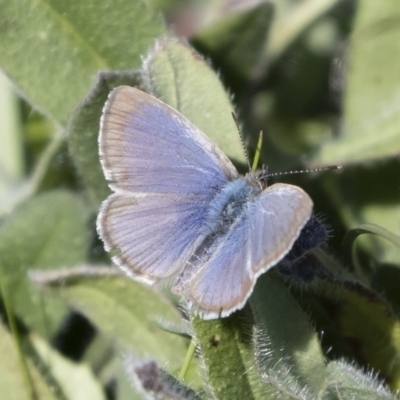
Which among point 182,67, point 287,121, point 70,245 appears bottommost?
point 287,121

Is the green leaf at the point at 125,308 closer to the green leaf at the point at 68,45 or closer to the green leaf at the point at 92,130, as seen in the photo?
the green leaf at the point at 92,130

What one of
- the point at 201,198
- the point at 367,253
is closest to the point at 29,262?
the point at 201,198

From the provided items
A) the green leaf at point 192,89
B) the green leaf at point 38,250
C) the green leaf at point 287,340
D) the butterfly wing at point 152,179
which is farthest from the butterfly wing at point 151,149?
the green leaf at point 38,250

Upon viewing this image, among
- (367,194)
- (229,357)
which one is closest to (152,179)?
(229,357)

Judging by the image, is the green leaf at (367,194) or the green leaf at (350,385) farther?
the green leaf at (367,194)

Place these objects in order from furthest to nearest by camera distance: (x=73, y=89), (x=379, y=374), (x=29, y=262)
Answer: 1. (x=29, y=262)
2. (x=73, y=89)
3. (x=379, y=374)

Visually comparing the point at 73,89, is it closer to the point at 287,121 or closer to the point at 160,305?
the point at 160,305

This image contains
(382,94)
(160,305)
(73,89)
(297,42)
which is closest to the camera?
(160,305)
